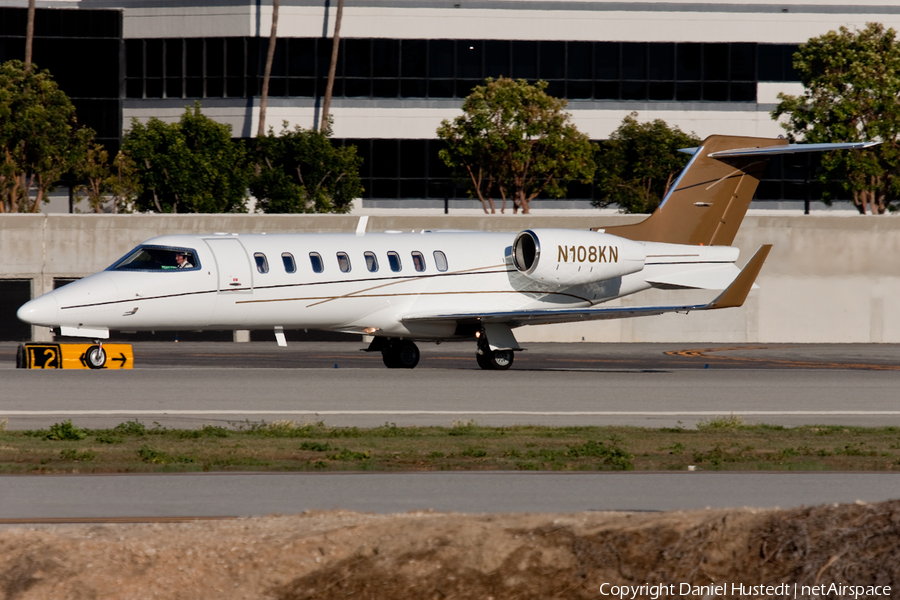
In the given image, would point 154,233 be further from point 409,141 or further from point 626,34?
point 626,34

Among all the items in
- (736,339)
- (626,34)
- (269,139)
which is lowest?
(736,339)

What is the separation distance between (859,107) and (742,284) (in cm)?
2648

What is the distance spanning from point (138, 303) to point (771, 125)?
141 ft

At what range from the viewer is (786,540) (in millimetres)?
6648

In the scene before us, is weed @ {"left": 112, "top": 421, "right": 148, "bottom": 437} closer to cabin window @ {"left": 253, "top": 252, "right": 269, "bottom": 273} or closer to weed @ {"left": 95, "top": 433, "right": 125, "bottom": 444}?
weed @ {"left": 95, "top": 433, "right": 125, "bottom": 444}

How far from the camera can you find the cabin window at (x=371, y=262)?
25734 mm

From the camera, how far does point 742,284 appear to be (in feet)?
81.5

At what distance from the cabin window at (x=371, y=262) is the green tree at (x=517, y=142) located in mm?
24588

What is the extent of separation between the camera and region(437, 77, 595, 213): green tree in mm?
51188

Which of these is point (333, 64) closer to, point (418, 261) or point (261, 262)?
point (418, 261)

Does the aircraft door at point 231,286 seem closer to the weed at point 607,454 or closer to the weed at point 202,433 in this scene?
the weed at point 202,433

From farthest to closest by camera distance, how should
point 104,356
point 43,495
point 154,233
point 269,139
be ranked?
point 269,139, point 154,233, point 104,356, point 43,495

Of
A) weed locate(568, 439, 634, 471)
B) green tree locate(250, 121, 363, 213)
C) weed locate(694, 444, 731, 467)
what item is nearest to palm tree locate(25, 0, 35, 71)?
green tree locate(250, 121, 363, 213)

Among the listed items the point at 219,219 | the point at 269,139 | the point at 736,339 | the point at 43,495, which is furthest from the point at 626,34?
the point at 43,495
